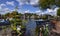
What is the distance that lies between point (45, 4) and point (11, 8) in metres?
0.61

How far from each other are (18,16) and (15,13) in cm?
7

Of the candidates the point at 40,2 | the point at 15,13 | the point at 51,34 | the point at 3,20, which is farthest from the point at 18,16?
the point at 51,34

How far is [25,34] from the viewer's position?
108 inches

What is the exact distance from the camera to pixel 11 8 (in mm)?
2732

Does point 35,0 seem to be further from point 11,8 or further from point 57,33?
point 57,33

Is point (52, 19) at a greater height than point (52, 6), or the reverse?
point (52, 6)

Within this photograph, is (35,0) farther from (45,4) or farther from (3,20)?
(3,20)

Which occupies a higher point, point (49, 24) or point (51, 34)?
point (49, 24)

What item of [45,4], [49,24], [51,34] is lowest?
[51,34]

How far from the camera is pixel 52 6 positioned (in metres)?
2.83

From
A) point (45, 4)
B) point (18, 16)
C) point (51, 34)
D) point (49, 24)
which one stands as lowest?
point (51, 34)

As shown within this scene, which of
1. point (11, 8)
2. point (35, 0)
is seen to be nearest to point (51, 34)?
point (35, 0)

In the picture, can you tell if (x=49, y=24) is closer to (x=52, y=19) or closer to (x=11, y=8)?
(x=52, y=19)

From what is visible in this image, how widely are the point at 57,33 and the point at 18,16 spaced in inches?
29.8
